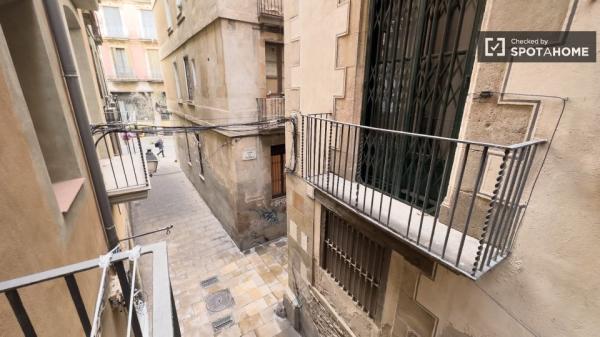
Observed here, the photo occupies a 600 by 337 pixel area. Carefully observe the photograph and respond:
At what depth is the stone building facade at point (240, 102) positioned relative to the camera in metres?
6.69

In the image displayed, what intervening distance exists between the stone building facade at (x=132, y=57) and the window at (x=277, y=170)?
16.6 m

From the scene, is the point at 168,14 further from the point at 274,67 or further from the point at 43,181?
the point at 43,181

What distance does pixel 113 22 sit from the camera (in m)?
20.3

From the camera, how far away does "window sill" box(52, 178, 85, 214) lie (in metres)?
2.16

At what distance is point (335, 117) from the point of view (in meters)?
3.33

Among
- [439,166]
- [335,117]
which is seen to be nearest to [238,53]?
[335,117]

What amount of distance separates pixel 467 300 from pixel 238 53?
22.9ft

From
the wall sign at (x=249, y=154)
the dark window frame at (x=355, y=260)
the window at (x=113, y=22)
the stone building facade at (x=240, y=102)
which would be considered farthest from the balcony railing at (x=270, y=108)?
the window at (x=113, y=22)

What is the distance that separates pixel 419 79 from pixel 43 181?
328cm

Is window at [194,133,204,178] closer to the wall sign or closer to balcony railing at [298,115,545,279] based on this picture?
the wall sign

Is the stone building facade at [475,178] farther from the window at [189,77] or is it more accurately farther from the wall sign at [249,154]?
the window at [189,77]

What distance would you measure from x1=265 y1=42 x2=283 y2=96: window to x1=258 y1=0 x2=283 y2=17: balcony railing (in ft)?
2.56

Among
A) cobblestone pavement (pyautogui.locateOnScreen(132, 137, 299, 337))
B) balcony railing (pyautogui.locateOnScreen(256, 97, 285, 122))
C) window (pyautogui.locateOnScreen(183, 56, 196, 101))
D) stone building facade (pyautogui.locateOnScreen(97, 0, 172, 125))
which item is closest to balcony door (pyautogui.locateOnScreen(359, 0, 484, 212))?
balcony railing (pyautogui.locateOnScreen(256, 97, 285, 122))

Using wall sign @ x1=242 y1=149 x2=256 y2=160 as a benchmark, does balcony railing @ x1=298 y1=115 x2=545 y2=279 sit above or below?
above
